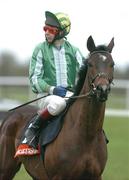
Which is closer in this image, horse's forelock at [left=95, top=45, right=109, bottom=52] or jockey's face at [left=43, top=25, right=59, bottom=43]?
horse's forelock at [left=95, top=45, right=109, bottom=52]

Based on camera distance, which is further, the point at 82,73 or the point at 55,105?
the point at 55,105

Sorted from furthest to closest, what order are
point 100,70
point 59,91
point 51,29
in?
point 51,29, point 59,91, point 100,70

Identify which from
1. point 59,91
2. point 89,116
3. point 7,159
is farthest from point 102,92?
point 7,159

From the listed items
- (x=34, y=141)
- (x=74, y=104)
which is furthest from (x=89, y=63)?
(x=34, y=141)

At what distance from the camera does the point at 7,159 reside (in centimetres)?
912

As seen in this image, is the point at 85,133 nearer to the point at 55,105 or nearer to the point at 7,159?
the point at 55,105

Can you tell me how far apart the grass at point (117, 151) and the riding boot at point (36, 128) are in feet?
11.2

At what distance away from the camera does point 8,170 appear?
9141mm

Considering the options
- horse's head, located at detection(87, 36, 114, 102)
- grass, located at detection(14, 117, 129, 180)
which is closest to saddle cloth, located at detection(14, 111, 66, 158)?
horse's head, located at detection(87, 36, 114, 102)

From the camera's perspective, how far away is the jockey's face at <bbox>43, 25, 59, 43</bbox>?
27.8 feet

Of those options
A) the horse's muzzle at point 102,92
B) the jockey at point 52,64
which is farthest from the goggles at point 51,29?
the horse's muzzle at point 102,92

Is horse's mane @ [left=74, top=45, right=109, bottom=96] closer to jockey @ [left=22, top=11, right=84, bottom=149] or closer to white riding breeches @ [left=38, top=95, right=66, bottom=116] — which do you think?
white riding breeches @ [left=38, top=95, right=66, bottom=116]

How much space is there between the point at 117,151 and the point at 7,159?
744 centimetres

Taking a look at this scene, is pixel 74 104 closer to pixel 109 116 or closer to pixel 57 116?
pixel 57 116
